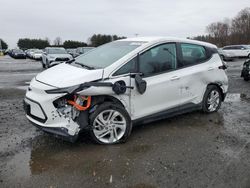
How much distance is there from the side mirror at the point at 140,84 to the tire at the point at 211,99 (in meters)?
1.87

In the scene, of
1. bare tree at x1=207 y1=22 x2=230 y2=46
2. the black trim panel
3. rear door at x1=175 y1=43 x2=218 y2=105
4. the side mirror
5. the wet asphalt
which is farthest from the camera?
bare tree at x1=207 y1=22 x2=230 y2=46

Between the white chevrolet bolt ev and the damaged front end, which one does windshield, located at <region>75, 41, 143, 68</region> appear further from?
the damaged front end

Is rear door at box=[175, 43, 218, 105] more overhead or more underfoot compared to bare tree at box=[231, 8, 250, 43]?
more underfoot

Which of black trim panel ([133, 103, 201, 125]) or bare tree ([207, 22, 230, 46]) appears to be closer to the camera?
black trim panel ([133, 103, 201, 125])

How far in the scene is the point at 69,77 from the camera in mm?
3947

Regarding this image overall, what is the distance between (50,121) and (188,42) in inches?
123

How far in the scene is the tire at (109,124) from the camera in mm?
3938

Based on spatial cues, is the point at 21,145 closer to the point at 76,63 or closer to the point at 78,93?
the point at 78,93

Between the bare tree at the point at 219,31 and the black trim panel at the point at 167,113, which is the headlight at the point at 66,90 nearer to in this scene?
the black trim panel at the point at 167,113

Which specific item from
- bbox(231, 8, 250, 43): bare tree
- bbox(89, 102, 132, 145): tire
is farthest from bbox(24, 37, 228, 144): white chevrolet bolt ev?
bbox(231, 8, 250, 43): bare tree

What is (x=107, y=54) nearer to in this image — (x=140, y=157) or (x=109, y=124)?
(x=109, y=124)

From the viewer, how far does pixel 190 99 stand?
515 centimetres

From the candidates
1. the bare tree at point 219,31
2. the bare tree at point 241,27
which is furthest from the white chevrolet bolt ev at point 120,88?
the bare tree at point 219,31

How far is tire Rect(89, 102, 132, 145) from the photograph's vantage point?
3938mm
